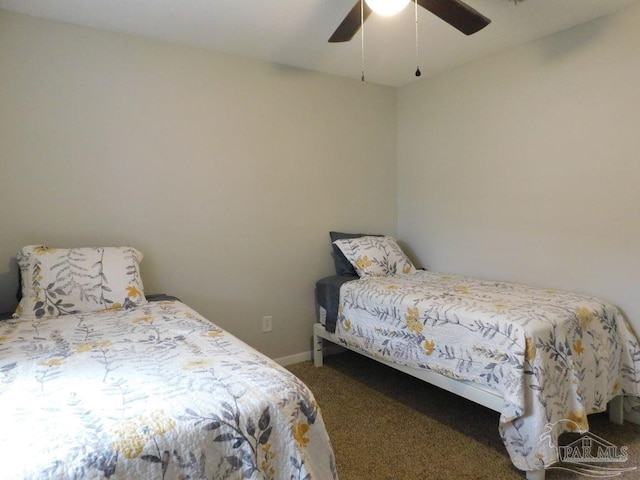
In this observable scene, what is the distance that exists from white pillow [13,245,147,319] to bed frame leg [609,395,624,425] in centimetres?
254

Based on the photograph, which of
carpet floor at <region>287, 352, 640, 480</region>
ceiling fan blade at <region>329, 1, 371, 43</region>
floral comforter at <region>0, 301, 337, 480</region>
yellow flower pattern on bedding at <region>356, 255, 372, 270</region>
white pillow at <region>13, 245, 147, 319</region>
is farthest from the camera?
yellow flower pattern on bedding at <region>356, 255, 372, 270</region>

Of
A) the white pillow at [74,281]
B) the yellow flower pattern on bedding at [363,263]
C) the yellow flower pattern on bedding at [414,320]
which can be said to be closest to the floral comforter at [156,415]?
the white pillow at [74,281]

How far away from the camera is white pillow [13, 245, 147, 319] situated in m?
1.98

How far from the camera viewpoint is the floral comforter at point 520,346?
1758 mm

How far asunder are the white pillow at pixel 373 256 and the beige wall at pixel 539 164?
393 mm

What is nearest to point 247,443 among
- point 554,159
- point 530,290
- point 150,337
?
point 150,337

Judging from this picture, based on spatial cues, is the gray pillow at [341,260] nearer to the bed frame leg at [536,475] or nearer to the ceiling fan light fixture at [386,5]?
the bed frame leg at [536,475]

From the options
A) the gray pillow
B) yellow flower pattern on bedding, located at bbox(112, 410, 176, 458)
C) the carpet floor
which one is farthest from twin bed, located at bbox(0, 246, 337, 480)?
the gray pillow

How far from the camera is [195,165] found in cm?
268

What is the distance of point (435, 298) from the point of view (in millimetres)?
2309

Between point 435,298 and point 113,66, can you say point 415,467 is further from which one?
point 113,66

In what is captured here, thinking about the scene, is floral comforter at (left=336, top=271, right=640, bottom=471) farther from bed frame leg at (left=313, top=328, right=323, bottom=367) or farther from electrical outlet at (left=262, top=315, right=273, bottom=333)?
electrical outlet at (left=262, top=315, right=273, bottom=333)

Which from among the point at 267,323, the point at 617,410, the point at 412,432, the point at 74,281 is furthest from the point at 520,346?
the point at 74,281

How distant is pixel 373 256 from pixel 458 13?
1.71 meters
